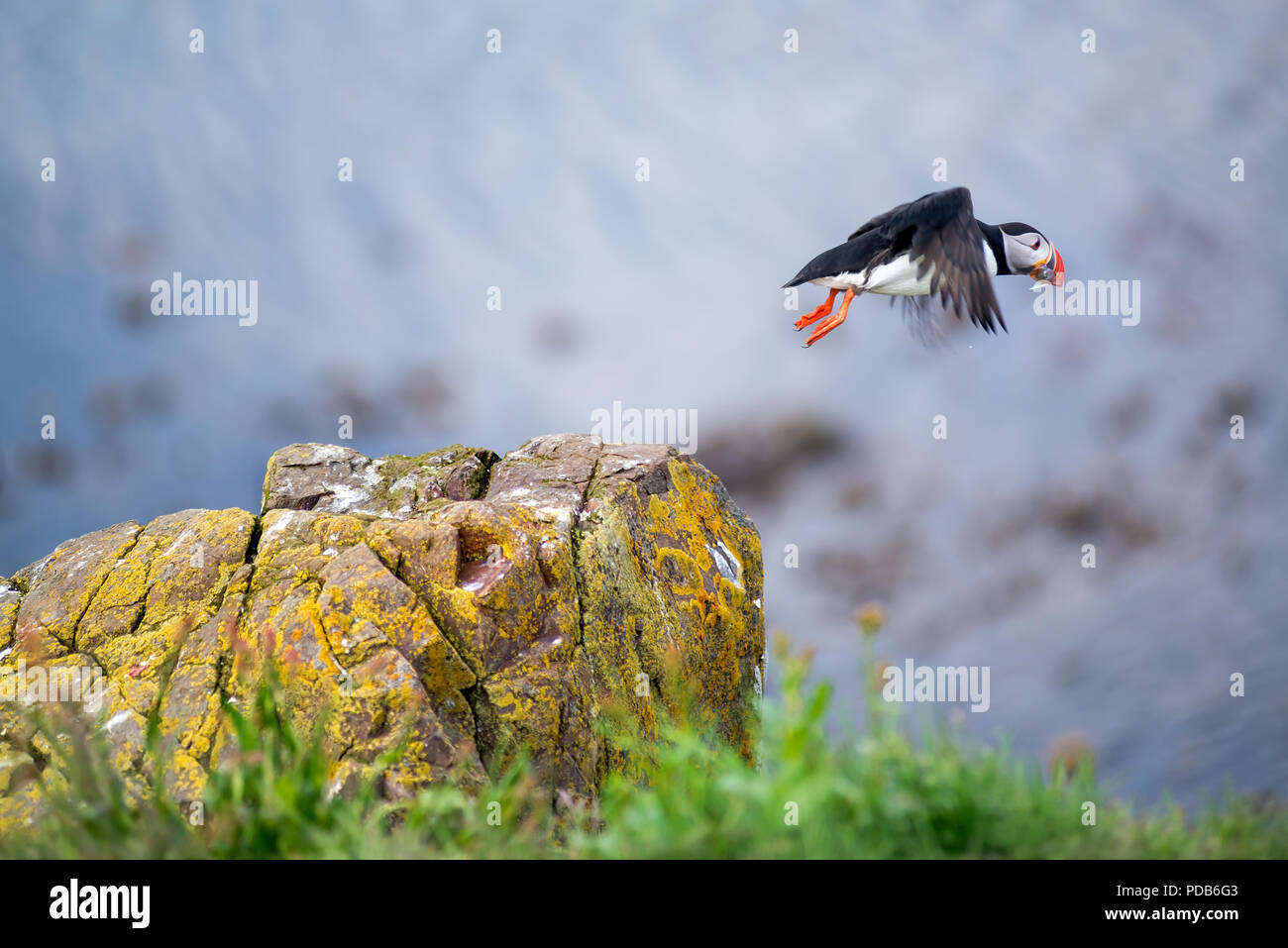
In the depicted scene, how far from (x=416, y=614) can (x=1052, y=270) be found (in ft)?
21.1

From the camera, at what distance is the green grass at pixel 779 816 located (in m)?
2.39

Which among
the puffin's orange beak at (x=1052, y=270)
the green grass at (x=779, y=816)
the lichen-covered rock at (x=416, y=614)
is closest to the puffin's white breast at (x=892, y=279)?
the puffin's orange beak at (x=1052, y=270)

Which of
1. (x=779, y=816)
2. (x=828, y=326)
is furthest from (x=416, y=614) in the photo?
(x=828, y=326)

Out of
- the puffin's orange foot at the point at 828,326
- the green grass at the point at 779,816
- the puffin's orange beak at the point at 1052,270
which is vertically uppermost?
the puffin's orange beak at the point at 1052,270

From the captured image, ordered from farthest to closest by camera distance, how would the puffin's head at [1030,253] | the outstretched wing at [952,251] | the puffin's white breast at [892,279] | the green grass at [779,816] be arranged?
the puffin's head at [1030,253] → the puffin's white breast at [892,279] → the outstretched wing at [952,251] → the green grass at [779,816]

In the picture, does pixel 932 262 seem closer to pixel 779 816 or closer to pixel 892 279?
pixel 892 279

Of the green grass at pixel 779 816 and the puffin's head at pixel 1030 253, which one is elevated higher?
the puffin's head at pixel 1030 253

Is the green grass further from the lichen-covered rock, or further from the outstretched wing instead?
the outstretched wing

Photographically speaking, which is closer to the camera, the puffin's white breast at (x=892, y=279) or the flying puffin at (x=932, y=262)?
the flying puffin at (x=932, y=262)

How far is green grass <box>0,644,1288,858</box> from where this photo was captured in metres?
2.39

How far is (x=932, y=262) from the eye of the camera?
637 cm

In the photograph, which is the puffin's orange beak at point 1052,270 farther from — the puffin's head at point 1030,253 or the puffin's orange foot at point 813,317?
the puffin's orange foot at point 813,317

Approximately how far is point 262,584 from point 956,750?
4593 millimetres
